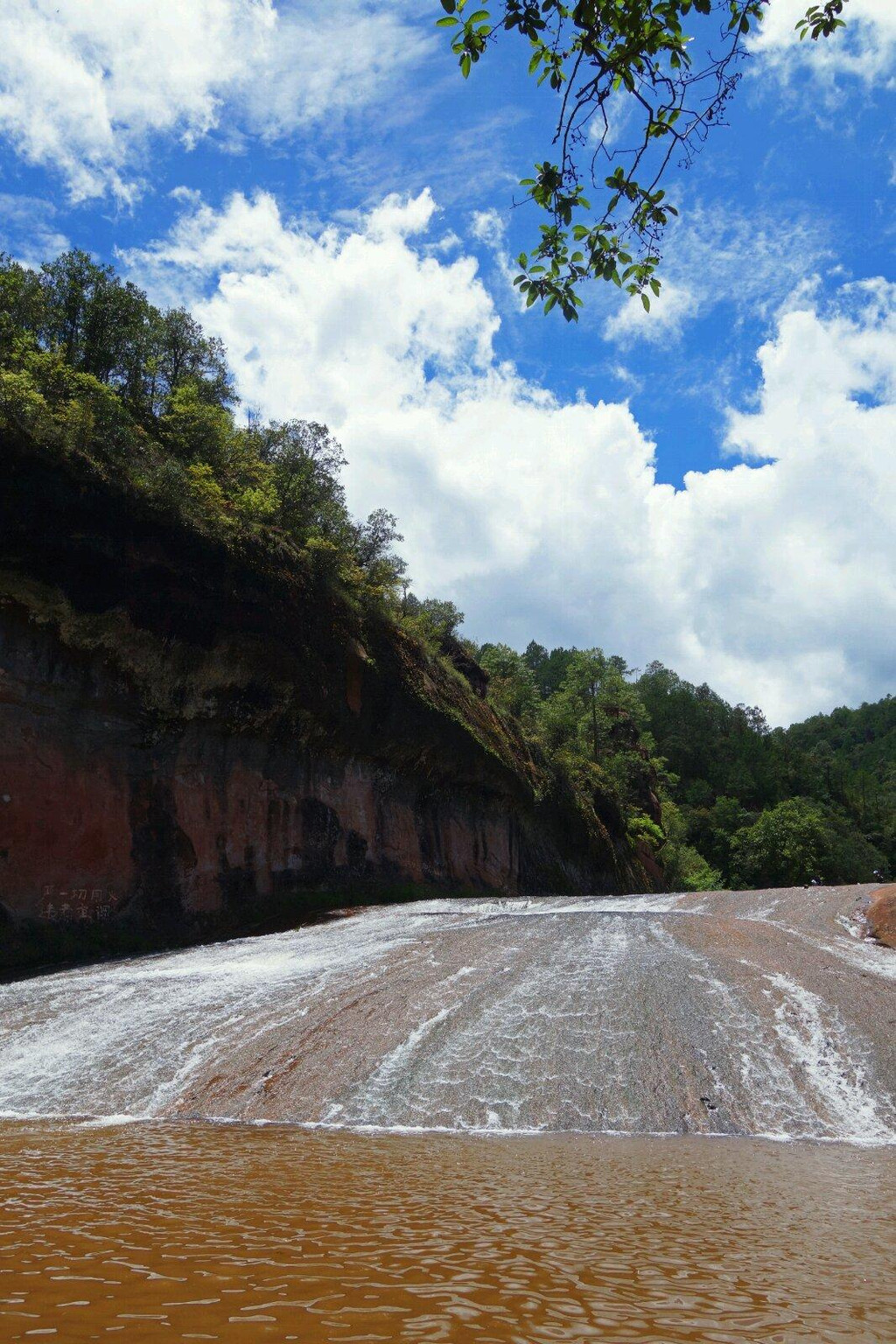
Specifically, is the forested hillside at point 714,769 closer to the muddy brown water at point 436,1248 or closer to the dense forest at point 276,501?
the dense forest at point 276,501

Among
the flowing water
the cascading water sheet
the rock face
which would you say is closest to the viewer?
the flowing water

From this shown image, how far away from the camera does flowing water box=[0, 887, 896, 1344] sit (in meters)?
2.66

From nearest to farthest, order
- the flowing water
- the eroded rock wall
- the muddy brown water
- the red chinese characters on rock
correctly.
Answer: the muddy brown water
the flowing water
the red chinese characters on rock
the eroded rock wall

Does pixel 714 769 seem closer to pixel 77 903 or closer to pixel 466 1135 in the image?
pixel 77 903

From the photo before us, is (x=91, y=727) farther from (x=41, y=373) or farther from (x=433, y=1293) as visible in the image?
(x=433, y=1293)

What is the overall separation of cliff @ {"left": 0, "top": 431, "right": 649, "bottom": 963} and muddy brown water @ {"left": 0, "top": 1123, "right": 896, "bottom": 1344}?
13.4 m

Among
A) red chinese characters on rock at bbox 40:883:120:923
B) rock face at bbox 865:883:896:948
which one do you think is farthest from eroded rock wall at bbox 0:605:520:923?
rock face at bbox 865:883:896:948

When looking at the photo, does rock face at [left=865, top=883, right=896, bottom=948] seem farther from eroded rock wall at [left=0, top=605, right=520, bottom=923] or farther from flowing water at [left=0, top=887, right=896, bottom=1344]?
eroded rock wall at [left=0, top=605, right=520, bottom=923]

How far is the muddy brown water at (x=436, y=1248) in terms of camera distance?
2.46 metres

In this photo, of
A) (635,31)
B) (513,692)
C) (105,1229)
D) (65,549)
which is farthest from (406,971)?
(513,692)

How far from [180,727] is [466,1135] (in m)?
15.4

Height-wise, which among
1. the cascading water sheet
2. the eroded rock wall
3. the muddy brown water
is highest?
the eroded rock wall

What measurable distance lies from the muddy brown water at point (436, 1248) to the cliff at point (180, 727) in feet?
43.9

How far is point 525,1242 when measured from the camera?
11.2ft
